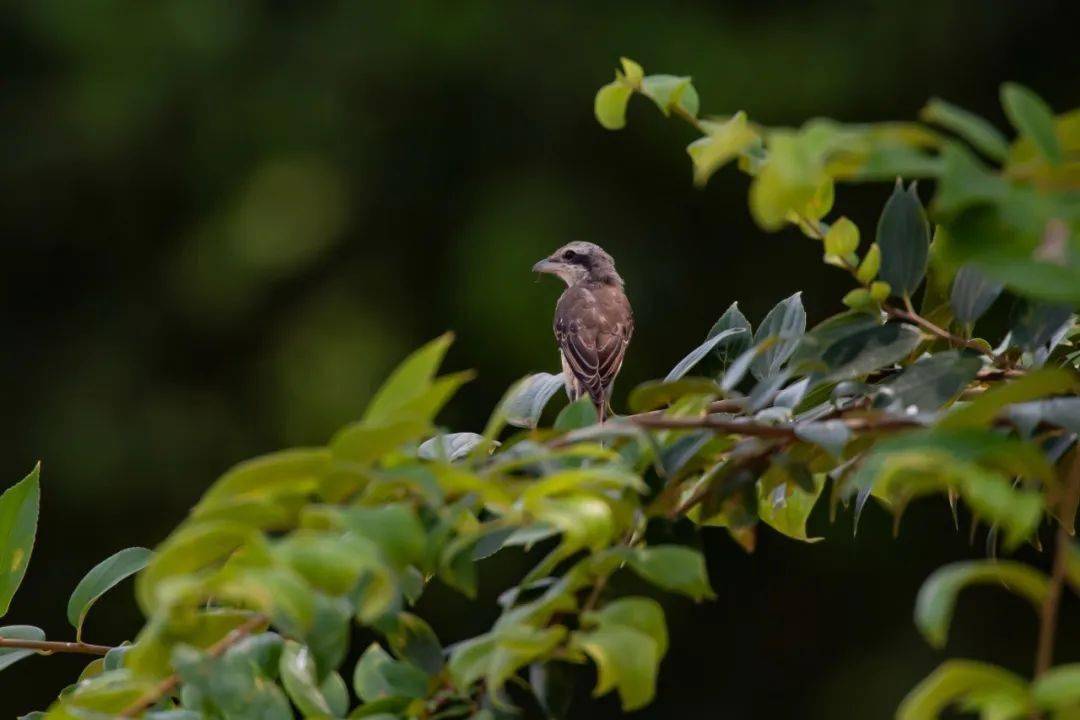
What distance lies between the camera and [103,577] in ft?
3.36

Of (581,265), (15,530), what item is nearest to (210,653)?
(15,530)

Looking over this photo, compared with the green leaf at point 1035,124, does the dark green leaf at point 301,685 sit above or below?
below

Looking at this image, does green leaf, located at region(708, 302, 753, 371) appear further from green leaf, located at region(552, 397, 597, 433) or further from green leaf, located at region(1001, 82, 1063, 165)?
green leaf, located at region(1001, 82, 1063, 165)

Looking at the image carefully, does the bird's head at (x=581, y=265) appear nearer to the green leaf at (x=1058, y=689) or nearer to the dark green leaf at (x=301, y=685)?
the dark green leaf at (x=301, y=685)

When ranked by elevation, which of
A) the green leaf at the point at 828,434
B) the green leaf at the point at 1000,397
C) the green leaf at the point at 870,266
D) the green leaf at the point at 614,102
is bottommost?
the green leaf at the point at 828,434

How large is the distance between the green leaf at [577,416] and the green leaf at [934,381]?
0.49ft

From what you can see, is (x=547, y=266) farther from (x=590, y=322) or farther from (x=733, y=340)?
(x=733, y=340)

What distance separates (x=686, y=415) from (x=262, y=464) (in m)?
0.27

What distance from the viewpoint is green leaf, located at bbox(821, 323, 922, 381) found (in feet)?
2.84

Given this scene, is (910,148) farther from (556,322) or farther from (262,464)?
(556,322)

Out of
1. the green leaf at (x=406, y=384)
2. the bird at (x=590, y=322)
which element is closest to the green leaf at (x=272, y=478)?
the green leaf at (x=406, y=384)

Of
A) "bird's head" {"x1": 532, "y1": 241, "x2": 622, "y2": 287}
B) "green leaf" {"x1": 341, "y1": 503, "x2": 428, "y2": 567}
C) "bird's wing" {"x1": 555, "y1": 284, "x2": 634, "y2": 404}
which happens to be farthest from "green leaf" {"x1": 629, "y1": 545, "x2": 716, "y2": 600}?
"bird's head" {"x1": 532, "y1": 241, "x2": 622, "y2": 287}

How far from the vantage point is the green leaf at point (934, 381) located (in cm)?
84

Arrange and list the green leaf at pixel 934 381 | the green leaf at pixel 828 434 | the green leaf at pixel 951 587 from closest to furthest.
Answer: the green leaf at pixel 951 587, the green leaf at pixel 828 434, the green leaf at pixel 934 381
